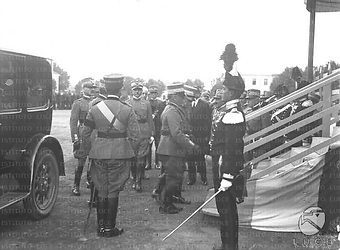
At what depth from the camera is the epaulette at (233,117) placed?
4008 mm

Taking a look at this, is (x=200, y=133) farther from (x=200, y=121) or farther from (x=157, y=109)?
(x=157, y=109)

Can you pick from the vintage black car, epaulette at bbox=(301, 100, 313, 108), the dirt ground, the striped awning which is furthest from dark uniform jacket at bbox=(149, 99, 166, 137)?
the striped awning

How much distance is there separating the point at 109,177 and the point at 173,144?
135 centimetres

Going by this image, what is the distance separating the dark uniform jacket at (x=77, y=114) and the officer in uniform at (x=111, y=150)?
1793 millimetres

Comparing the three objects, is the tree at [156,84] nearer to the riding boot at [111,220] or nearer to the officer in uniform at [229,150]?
the riding boot at [111,220]

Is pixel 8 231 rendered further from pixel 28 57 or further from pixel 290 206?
pixel 290 206

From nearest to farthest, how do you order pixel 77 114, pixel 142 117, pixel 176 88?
pixel 176 88
pixel 77 114
pixel 142 117

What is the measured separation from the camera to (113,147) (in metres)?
4.82

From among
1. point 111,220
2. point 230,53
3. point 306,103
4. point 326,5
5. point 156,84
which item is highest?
point 326,5

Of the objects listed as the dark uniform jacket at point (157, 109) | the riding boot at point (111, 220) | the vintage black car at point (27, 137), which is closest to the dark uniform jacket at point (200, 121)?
the dark uniform jacket at point (157, 109)

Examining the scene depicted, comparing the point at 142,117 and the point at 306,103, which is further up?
the point at 306,103

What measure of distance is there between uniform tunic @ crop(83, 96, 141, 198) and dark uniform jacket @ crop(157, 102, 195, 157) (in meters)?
0.92

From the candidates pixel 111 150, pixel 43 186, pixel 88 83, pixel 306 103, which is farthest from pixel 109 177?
pixel 306 103

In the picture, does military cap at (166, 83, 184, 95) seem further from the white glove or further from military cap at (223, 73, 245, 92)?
the white glove
